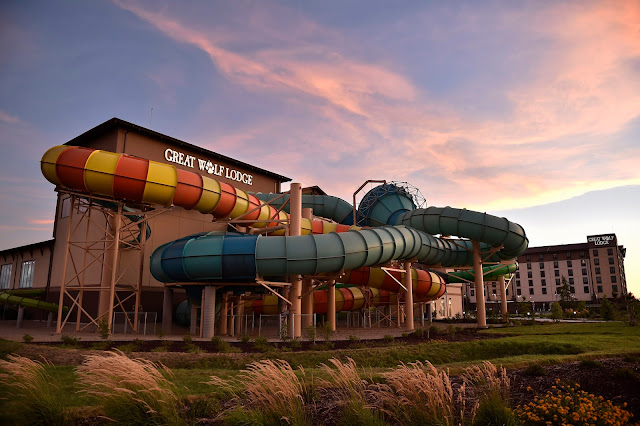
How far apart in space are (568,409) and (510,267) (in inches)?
2246

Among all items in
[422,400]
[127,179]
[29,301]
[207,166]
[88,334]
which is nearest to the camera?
[422,400]

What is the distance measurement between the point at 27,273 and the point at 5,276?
31.9 ft

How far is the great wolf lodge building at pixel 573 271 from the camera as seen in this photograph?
133750 millimetres

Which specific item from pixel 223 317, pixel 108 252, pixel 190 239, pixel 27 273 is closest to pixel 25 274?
pixel 27 273

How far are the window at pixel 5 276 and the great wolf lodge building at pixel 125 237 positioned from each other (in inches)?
63.0

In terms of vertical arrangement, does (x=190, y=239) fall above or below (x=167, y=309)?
above

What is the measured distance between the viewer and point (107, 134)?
4434 centimetres

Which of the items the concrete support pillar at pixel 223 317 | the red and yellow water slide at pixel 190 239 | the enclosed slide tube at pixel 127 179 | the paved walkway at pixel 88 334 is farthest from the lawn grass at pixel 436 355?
the concrete support pillar at pixel 223 317

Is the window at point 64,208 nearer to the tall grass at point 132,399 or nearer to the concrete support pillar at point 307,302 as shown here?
the concrete support pillar at point 307,302

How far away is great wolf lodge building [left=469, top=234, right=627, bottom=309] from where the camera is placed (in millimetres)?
133750

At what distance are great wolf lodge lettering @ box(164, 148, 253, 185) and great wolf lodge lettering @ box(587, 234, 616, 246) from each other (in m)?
124

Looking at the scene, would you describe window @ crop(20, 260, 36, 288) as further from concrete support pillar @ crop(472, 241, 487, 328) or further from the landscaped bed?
concrete support pillar @ crop(472, 241, 487, 328)

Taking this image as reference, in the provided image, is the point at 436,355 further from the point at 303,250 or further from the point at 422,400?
the point at 422,400

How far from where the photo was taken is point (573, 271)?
13788 cm
